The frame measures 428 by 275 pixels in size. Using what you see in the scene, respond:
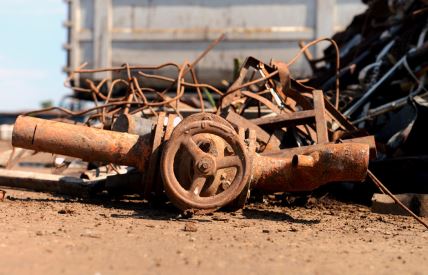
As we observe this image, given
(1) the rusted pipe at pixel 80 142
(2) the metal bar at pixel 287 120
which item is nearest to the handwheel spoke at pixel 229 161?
(1) the rusted pipe at pixel 80 142

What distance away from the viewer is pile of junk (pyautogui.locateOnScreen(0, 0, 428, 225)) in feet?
9.39

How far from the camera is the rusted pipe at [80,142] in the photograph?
10.3 feet

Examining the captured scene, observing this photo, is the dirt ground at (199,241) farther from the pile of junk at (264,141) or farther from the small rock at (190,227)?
the pile of junk at (264,141)

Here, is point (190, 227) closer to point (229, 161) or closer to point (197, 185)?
point (197, 185)

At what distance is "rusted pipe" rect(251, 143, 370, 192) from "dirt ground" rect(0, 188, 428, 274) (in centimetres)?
18

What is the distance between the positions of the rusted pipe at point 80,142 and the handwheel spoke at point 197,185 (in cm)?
40

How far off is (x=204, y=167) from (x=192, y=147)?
0.37 feet

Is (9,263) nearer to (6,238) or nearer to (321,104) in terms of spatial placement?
(6,238)

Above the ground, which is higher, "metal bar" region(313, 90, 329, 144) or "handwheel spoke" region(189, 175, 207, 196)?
"metal bar" region(313, 90, 329, 144)

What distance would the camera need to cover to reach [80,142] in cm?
314

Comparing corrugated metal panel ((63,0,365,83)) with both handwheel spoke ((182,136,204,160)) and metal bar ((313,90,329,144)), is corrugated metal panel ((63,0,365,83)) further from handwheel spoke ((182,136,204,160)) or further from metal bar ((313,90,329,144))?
handwheel spoke ((182,136,204,160))

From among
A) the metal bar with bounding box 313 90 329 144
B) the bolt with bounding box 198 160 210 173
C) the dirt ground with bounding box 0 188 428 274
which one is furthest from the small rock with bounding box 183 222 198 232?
the metal bar with bounding box 313 90 329 144

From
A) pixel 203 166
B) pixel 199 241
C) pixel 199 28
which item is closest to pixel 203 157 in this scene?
pixel 203 166

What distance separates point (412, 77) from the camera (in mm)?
4562
